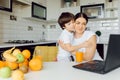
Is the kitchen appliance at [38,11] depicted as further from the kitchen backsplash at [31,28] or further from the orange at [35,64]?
the orange at [35,64]

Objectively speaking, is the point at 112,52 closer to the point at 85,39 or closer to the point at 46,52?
the point at 85,39

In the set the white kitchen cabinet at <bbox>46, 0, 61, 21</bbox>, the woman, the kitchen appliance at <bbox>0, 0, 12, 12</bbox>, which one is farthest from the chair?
the white kitchen cabinet at <bbox>46, 0, 61, 21</bbox>

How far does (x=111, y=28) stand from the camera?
377 centimetres

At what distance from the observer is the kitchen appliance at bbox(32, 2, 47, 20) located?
341cm

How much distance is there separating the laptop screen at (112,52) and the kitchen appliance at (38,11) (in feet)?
8.59

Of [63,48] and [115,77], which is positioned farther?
[63,48]

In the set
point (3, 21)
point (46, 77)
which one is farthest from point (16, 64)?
point (3, 21)

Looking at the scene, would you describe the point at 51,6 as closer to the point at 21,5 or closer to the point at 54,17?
the point at 54,17

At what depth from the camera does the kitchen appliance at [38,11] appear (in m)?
3.41

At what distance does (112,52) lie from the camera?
0.93 metres

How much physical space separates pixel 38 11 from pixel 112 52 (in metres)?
2.88

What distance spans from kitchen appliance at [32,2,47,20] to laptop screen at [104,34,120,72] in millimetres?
2619

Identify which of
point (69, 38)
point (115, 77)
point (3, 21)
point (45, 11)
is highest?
point (45, 11)

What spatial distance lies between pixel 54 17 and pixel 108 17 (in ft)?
4.28
